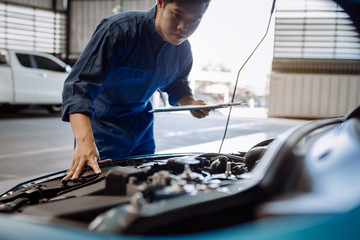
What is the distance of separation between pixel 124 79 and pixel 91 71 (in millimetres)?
237

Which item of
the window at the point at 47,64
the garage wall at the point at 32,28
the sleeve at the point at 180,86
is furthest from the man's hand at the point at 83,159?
the garage wall at the point at 32,28

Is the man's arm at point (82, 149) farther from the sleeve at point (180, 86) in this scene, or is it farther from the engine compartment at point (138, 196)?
the sleeve at point (180, 86)

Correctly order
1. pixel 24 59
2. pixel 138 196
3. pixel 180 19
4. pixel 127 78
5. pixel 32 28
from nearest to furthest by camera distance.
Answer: pixel 138 196
pixel 180 19
pixel 127 78
pixel 24 59
pixel 32 28

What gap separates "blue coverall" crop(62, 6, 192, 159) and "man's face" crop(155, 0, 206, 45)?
0.16m

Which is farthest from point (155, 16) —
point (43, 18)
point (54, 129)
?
point (43, 18)

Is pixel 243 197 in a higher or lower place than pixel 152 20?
lower

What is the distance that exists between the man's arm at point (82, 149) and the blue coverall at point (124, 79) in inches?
1.1

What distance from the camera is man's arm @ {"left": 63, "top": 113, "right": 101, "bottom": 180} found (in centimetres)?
100

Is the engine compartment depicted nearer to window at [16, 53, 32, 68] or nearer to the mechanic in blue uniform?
the mechanic in blue uniform

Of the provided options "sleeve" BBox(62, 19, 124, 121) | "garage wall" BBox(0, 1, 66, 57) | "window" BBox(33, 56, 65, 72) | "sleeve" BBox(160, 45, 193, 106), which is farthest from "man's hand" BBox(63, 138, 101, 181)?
"garage wall" BBox(0, 1, 66, 57)

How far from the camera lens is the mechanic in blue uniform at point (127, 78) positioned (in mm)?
1077

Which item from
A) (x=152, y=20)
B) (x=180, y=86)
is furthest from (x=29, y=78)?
(x=152, y=20)

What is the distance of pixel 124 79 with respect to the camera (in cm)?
138

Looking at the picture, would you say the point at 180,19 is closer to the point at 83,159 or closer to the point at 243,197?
the point at 83,159
